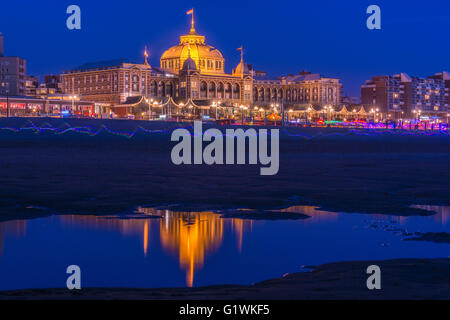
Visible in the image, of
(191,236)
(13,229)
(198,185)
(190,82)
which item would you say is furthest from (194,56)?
(191,236)

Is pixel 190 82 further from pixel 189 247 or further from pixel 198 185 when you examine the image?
pixel 189 247

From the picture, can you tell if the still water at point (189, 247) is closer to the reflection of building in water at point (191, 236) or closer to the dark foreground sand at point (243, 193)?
the reflection of building in water at point (191, 236)

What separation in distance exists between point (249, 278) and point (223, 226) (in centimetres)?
424

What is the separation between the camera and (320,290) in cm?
793

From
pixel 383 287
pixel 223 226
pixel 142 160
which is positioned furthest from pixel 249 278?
pixel 142 160

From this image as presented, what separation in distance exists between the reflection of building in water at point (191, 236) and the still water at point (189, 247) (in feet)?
0.06

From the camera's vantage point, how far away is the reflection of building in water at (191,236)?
10453mm

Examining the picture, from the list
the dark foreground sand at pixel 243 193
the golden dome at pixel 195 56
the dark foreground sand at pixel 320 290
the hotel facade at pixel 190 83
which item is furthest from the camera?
the golden dome at pixel 195 56

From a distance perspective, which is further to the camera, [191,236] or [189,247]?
[191,236]

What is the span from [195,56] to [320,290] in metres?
175

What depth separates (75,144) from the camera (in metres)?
41.7

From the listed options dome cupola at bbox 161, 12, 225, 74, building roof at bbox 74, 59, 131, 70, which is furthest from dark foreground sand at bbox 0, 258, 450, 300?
dome cupola at bbox 161, 12, 225, 74

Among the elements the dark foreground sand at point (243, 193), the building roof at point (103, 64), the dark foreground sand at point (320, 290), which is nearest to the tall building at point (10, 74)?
A: the building roof at point (103, 64)
